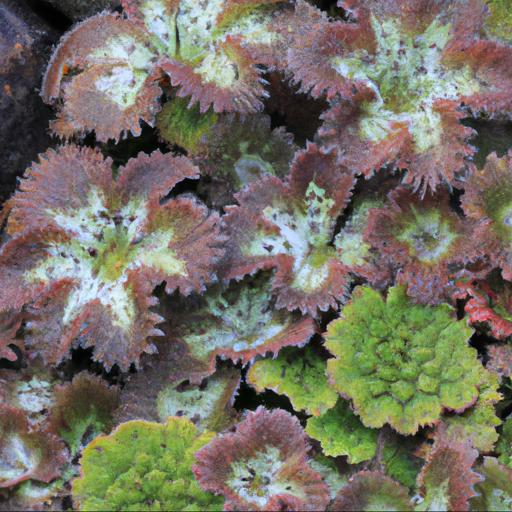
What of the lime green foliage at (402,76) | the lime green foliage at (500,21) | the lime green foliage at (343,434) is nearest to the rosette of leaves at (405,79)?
the lime green foliage at (402,76)

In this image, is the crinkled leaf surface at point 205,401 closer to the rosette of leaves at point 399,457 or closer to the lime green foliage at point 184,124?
the rosette of leaves at point 399,457

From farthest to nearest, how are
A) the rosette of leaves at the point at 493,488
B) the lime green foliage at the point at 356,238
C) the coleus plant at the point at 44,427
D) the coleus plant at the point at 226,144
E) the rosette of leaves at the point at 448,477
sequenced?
the coleus plant at the point at 226,144 < the lime green foliage at the point at 356,238 < the coleus plant at the point at 44,427 < the rosette of leaves at the point at 493,488 < the rosette of leaves at the point at 448,477

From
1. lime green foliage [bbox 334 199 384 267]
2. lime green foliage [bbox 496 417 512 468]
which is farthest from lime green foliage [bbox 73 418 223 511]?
lime green foliage [bbox 496 417 512 468]

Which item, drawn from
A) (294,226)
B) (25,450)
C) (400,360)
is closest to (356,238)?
(294,226)

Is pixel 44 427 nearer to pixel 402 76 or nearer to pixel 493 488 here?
pixel 493 488

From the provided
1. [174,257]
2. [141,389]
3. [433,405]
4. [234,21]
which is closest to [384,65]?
[234,21]

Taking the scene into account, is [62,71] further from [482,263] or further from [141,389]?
[482,263]
